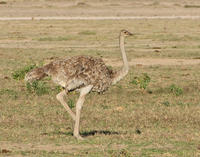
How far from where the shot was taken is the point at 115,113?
12.4 m

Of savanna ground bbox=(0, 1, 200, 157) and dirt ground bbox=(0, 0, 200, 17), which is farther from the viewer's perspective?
dirt ground bbox=(0, 0, 200, 17)

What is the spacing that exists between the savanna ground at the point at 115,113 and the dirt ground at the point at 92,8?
31129mm

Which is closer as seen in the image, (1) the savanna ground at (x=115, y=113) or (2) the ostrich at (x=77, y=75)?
(1) the savanna ground at (x=115, y=113)

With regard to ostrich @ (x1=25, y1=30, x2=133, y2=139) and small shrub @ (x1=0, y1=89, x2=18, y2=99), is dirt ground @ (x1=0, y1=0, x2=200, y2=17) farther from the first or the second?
ostrich @ (x1=25, y1=30, x2=133, y2=139)

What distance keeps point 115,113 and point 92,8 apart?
5097cm

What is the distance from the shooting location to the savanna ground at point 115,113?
921cm

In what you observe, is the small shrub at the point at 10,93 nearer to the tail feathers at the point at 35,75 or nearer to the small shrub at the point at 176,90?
the small shrub at the point at 176,90

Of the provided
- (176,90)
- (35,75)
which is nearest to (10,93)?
(176,90)

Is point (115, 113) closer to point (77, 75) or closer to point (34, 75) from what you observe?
point (77, 75)

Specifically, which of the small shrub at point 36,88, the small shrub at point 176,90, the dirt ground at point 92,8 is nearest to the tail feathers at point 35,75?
the small shrub at point 36,88

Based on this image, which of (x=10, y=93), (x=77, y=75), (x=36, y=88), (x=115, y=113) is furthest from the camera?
(x=10, y=93)

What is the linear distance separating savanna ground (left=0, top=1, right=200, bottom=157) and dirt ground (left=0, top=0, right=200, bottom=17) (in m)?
31.1

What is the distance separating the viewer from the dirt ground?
57.8 meters

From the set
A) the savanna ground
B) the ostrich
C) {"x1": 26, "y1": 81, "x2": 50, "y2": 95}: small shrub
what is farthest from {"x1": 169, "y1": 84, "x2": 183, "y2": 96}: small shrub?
the ostrich
